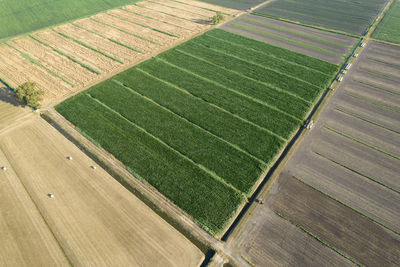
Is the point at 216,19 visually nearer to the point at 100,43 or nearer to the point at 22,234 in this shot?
the point at 100,43

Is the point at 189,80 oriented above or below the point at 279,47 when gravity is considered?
below

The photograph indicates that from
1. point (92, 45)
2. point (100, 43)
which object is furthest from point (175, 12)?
point (92, 45)

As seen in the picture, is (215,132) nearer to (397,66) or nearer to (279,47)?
(279,47)

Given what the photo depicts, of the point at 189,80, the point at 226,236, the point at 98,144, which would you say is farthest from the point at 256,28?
the point at 226,236

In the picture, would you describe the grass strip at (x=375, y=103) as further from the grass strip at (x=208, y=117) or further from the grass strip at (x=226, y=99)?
the grass strip at (x=208, y=117)

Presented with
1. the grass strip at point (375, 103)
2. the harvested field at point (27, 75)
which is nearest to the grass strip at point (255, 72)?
the grass strip at point (375, 103)
